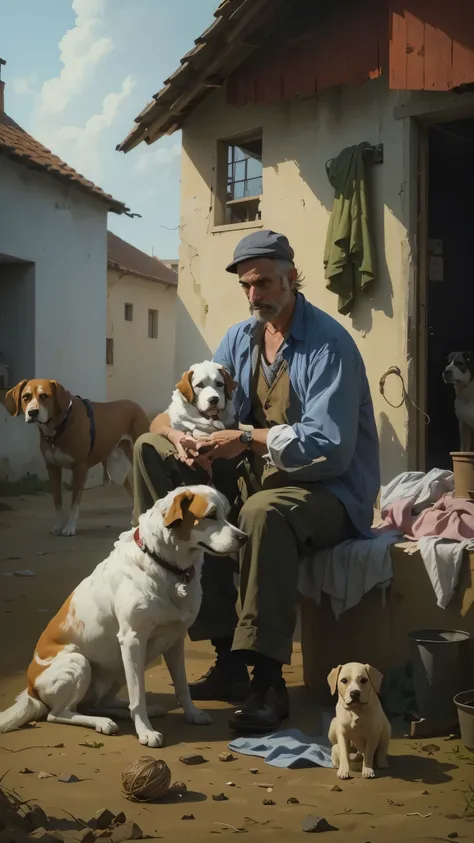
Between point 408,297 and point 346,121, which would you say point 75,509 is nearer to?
point 408,297

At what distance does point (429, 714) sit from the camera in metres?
3.55

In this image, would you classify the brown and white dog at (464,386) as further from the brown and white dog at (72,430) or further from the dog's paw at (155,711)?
the dog's paw at (155,711)

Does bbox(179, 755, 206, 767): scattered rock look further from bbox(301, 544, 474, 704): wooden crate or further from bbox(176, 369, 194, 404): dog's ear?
bbox(176, 369, 194, 404): dog's ear

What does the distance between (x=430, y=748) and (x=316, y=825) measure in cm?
92

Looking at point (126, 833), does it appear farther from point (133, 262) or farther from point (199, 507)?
point (133, 262)

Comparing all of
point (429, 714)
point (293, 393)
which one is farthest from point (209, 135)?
point (429, 714)

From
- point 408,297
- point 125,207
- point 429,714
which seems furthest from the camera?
point 125,207

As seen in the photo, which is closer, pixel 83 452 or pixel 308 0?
pixel 308 0

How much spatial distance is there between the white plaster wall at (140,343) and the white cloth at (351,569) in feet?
59.5

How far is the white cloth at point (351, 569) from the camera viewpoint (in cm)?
394

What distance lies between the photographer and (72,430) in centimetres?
904

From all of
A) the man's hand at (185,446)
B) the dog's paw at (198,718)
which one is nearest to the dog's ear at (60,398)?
the man's hand at (185,446)

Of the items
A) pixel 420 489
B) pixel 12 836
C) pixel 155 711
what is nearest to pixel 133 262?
pixel 420 489

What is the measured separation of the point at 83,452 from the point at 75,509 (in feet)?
1.98
